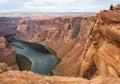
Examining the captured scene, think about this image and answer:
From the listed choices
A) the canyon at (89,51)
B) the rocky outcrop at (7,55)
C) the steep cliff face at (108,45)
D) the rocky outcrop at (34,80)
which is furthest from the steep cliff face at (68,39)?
the rocky outcrop at (34,80)

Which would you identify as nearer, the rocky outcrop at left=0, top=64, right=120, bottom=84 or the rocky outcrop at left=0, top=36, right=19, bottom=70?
the rocky outcrop at left=0, top=64, right=120, bottom=84

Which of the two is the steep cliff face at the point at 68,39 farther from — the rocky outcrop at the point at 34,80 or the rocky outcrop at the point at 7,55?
the rocky outcrop at the point at 34,80

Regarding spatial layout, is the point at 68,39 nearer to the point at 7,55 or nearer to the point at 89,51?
the point at 7,55

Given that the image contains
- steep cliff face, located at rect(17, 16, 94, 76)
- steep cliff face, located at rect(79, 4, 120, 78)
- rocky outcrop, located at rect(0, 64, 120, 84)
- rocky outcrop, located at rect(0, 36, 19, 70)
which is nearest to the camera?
rocky outcrop, located at rect(0, 64, 120, 84)

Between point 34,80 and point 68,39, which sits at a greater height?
point 34,80

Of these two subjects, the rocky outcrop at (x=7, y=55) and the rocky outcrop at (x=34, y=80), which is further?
the rocky outcrop at (x=7, y=55)

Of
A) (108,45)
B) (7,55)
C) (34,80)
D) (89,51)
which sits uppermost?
(34,80)

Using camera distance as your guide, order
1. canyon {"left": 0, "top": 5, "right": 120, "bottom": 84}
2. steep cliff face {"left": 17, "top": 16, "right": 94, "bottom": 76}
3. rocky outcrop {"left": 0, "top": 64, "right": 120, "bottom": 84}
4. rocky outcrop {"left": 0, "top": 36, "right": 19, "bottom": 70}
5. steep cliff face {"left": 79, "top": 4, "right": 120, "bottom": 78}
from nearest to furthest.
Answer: rocky outcrop {"left": 0, "top": 64, "right": 120, "bottom": 84}, canyon {"left": 0, "top": 5, "right": 120, "bottom": 84}, steep cliff face {"left": 79, "top": 4, "right": 120, "bottom": 78}, rocky outcrop {"left": 0, "top": 36, "right": 19, "bottom": 70}, steep cliff face {"left": 17, "top": 16, "right": 94, "bottom": 76}

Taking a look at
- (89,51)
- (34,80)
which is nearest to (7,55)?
(89,51)

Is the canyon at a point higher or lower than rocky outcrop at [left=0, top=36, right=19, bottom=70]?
higher

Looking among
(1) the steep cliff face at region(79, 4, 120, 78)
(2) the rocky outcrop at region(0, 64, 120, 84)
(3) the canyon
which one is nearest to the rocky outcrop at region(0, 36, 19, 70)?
(3) the canyon

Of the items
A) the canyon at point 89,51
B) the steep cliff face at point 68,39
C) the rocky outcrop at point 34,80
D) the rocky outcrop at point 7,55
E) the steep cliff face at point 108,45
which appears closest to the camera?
the rocky outcrop at point 34,80

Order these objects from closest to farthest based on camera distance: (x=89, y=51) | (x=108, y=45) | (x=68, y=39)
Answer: (x=108, y=45)
(x=89, y=51)
(x=68, y=39)

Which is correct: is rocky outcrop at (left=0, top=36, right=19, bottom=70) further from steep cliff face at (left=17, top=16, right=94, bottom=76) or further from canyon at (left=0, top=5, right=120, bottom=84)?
steep cliff face at (left=17, top=16, right=94, bottom=76)
